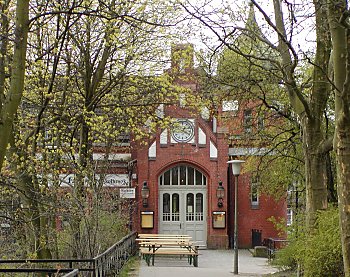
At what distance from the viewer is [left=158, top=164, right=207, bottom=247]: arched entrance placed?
1112 inches

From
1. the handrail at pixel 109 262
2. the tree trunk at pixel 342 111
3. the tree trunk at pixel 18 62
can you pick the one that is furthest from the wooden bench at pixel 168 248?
the tree trunk at pixel 18 62

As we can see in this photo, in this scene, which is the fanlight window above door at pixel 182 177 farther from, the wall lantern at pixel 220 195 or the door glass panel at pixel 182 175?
the wall lantern at pixel 220 195

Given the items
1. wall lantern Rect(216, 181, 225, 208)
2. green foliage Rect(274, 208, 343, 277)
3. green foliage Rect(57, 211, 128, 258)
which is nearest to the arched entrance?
wall lantern Rect(216, 181, 225, 208)

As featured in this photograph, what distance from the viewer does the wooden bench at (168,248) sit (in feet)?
66.3

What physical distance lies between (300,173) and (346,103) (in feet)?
33.6

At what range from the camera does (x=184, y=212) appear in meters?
28.4

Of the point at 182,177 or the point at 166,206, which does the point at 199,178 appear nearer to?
the point at 182,177

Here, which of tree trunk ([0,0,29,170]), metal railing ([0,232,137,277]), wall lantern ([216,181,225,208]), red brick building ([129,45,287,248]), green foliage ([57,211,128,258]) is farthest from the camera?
red brick building ([129,45,287,248])

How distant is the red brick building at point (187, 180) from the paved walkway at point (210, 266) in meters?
1.87

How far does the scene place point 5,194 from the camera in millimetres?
14180

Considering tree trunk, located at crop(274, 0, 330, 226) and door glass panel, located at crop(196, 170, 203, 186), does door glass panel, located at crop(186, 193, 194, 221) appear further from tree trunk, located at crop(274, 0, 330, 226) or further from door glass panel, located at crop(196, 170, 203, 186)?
tree trunk, located at crop(274, 0, 330, 226)

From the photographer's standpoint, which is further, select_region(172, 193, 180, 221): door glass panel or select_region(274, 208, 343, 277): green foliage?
select_region(172, 193, 180, 221): door glass panel

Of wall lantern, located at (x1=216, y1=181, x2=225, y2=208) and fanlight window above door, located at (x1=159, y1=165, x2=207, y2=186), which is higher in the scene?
fanlight window above door, located at (x1=159, y1=165, x2=207, y2=186)

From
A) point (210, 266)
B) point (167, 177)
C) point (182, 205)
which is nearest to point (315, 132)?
point (210, 266)
